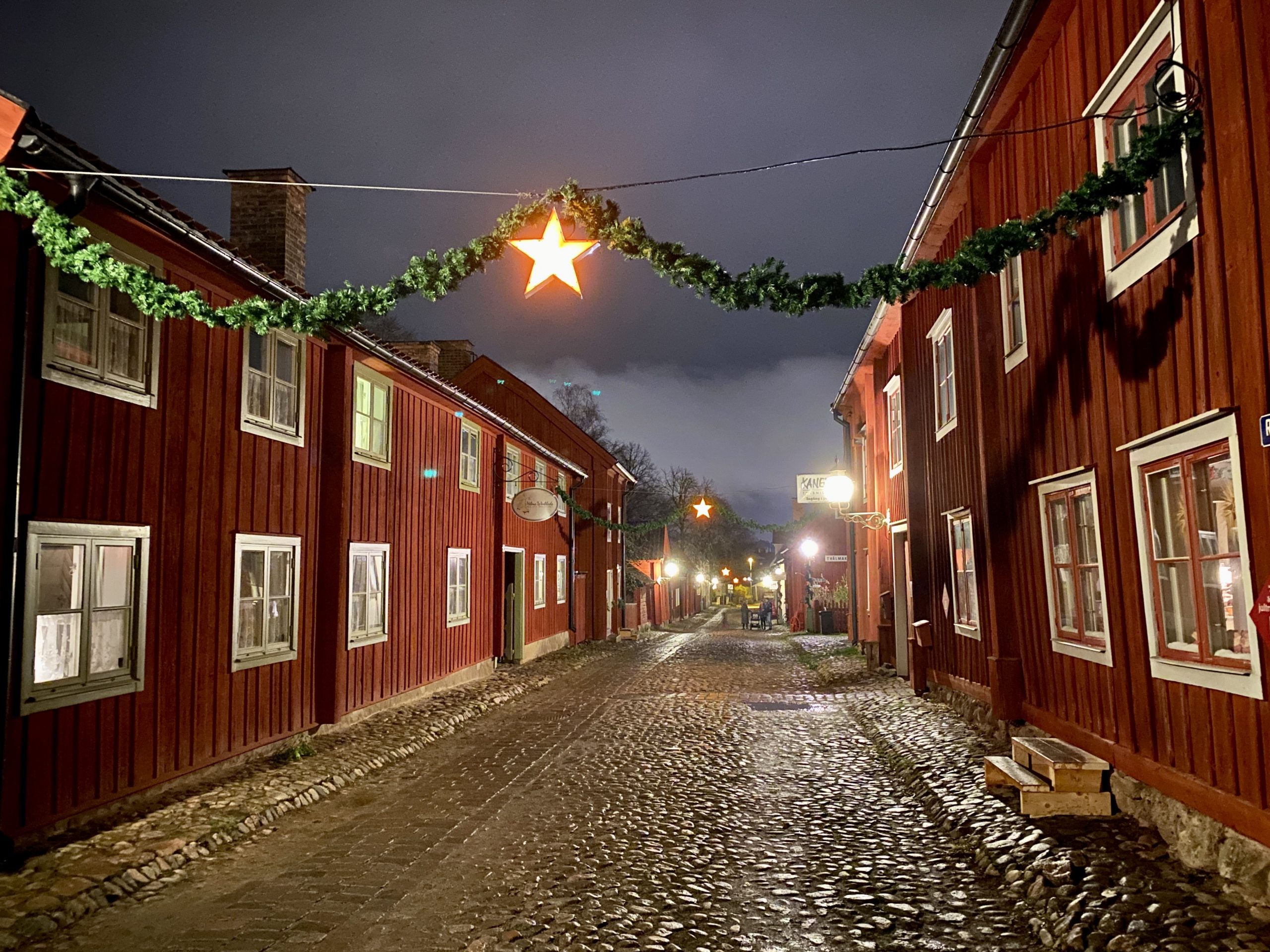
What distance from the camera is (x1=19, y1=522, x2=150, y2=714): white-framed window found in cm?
666

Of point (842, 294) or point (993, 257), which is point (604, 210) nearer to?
point (842, 294)

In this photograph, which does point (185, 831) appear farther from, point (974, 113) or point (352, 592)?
point (974, 113)

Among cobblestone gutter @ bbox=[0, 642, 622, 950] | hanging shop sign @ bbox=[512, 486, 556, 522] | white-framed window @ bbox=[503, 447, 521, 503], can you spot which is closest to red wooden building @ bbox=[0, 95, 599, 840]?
cobblestone gutter @ bbox=[0, 642, 622, 950]

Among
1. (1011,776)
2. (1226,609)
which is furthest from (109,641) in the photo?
(1226,609)

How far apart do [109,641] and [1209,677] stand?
8.19 meters

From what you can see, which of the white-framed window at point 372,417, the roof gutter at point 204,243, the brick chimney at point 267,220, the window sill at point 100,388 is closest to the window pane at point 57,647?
the window sill at point 100,388

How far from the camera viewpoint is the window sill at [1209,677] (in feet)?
16.7

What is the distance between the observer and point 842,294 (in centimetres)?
659

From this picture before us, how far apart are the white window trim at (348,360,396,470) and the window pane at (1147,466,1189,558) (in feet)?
29.9

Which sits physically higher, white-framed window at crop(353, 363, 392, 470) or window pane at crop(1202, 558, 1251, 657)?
white-framed window at crop(353, 363, 392, 470)

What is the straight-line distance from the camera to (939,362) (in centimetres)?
1288

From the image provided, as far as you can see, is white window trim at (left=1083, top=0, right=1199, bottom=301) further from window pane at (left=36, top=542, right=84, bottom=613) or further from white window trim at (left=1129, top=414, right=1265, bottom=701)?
window pane at (left=36, top=542, right=84, bottom=613)

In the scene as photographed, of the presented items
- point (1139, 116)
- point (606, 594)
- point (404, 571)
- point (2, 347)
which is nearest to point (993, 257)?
point (1139, 116)

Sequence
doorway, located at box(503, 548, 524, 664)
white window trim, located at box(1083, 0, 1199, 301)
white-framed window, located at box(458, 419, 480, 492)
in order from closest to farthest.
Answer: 1. white window trim, located at box(1083, 0, 1199, 301)
2. white-framed window, located at box(458, 419, 480, 492)
3. doorway, located at box(503, 548, 524, 664)
